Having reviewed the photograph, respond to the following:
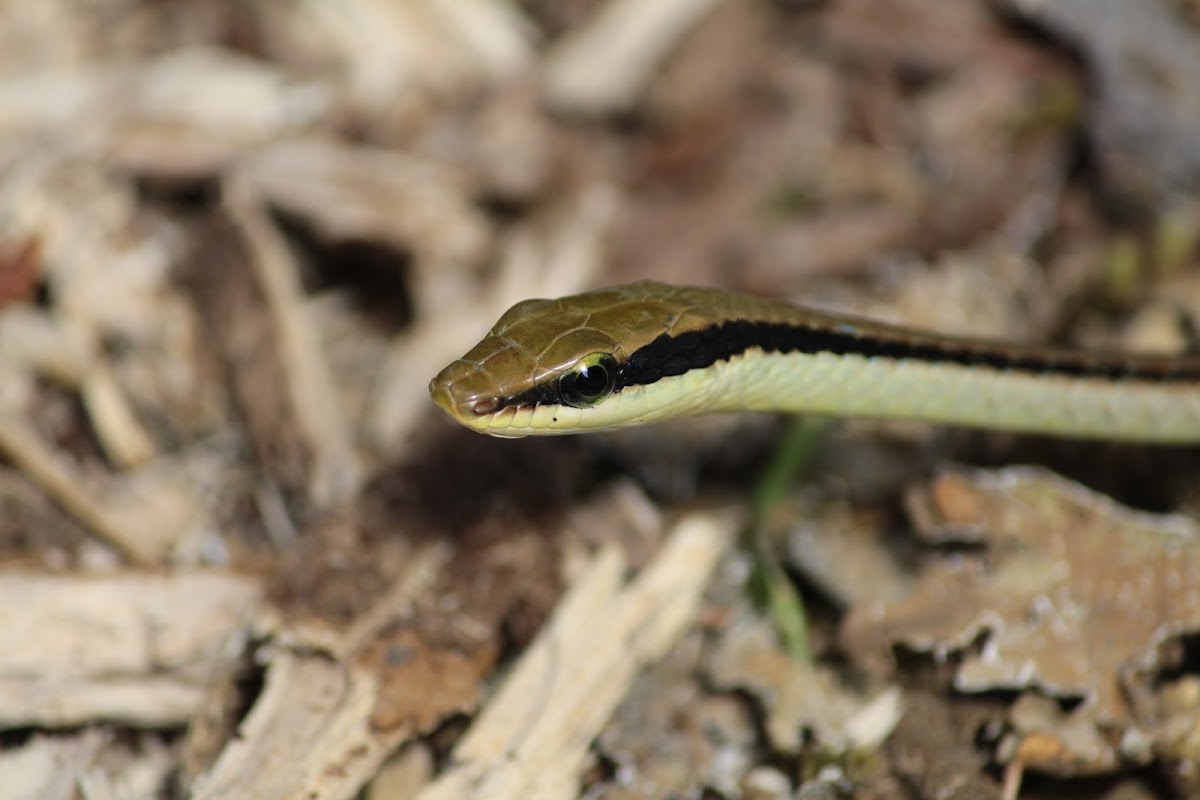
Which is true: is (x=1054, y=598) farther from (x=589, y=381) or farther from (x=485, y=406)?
(x=485, y=406)

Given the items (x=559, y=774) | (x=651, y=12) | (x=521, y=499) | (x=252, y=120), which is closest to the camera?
(x=559, y=774)

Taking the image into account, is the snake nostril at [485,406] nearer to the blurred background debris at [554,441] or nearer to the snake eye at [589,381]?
the snake eye at [589,381]

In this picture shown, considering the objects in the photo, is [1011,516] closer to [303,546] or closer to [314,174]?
[303,546]

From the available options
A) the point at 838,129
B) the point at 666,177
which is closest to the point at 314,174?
the point at 666,177

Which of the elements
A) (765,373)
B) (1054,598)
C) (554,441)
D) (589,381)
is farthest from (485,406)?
(1054,598)

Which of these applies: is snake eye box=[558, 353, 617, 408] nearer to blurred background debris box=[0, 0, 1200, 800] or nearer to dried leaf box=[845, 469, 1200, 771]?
blurred background debris box=[0, 0, 1200, 800]

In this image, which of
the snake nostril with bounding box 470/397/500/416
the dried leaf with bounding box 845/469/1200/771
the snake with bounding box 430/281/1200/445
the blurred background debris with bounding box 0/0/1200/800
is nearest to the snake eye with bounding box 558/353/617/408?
Result: the snake with bounding box 430/281/1200/445

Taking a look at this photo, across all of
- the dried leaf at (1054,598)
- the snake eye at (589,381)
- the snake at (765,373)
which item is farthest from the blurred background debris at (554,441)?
the snake eye at (589,381)
